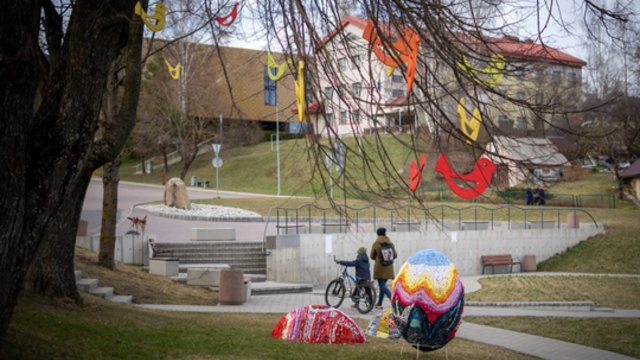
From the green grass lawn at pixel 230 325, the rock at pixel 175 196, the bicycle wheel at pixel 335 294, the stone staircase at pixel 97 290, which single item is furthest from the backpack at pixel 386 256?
the rock at pixel 175 196

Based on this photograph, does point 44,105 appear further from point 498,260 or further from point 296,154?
point 498,260

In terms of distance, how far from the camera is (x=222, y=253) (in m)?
27.7

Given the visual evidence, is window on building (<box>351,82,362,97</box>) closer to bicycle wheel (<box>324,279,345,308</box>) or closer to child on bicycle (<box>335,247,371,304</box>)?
child on bicycle (<box>335,247,371,304</box>)

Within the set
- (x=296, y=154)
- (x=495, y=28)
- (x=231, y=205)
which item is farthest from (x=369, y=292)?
(x=231, y=205)

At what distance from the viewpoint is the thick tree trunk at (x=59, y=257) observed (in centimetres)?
1378

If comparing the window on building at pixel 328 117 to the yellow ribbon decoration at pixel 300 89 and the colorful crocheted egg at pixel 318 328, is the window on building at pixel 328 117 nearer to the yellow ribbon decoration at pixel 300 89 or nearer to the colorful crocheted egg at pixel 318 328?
the yellow ribbon decoration at pixel 300 89

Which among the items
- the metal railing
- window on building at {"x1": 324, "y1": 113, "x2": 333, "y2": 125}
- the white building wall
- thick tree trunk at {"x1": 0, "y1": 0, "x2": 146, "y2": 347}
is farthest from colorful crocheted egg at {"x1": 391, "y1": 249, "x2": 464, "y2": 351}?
the metal railing

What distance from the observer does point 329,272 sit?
2748cm

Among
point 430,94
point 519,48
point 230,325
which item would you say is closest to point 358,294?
point 230,325

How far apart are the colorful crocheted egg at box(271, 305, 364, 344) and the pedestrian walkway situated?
3.10 meters

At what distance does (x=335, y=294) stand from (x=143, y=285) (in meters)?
4.91

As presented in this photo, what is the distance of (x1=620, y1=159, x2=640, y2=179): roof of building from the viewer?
162 ft

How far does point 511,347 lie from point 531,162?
23.8 ft

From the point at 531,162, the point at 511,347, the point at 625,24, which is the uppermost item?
the point at 625,24
